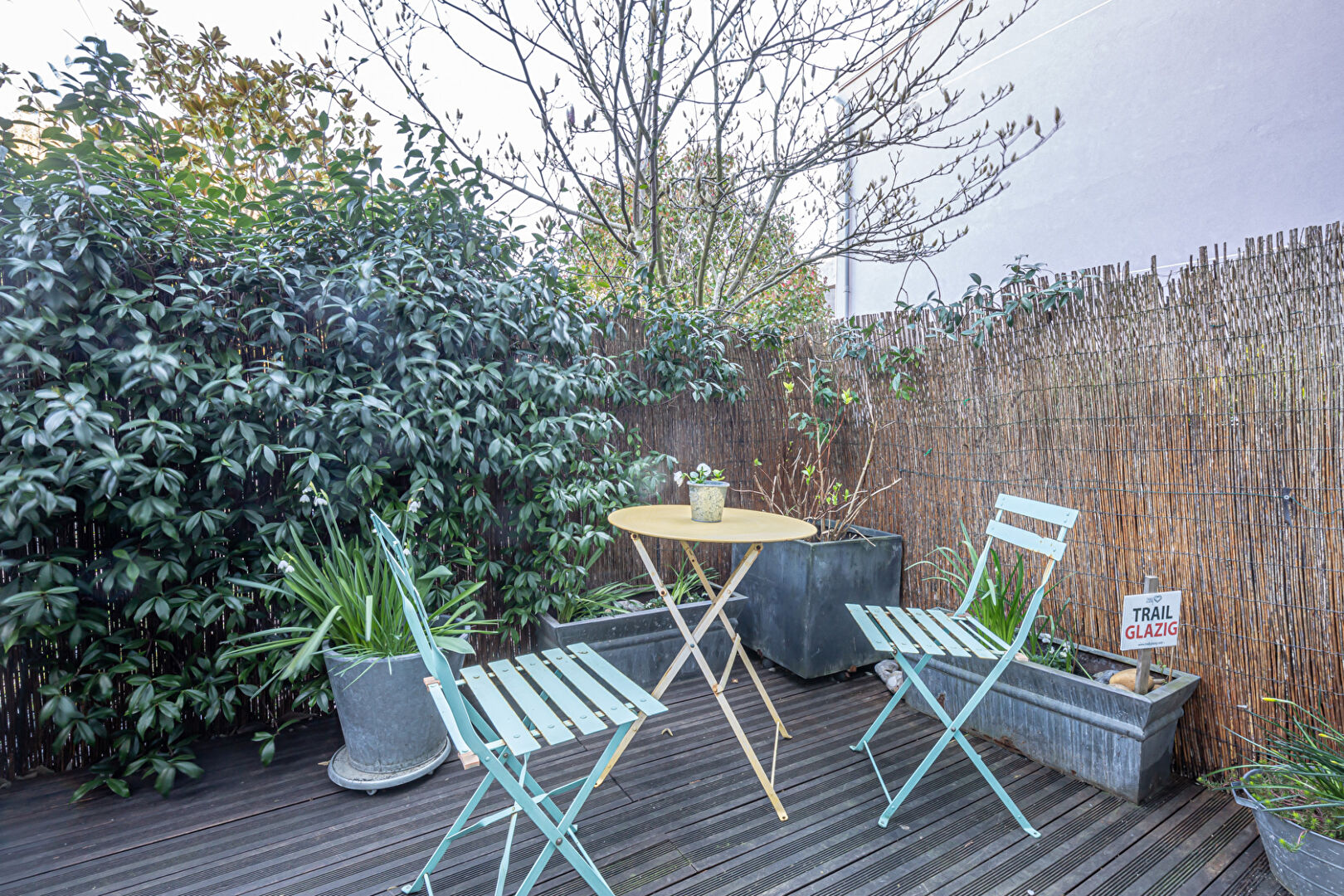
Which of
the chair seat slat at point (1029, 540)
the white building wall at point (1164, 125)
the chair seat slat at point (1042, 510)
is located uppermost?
the white building wall at point (1164, 125)

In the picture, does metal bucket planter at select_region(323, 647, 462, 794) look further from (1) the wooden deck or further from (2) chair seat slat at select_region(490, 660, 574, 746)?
(2) chair seat slat at select_region(490, 660, 574, 746)

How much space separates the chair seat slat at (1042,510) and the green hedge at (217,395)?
1727 mm

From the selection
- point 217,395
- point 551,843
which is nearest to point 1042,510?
point 551,843

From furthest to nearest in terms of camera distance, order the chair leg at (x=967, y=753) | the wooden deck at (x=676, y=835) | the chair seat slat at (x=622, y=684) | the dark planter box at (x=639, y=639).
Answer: the dark planter box at (x=639, y=639), the chair leg at (x=967, y=753), the wooden deck at (x=676, y=835), the chair seat slat at (x=622, y=684)

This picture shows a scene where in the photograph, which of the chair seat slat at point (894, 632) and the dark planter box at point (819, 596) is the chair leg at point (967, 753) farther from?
the dark planter box at point (819, 596)

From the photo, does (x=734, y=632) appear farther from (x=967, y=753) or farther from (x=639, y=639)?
(x=967, y=753)

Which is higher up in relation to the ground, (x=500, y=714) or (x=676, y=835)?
(x=500, y=714)

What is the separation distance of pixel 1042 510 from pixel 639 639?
182cm

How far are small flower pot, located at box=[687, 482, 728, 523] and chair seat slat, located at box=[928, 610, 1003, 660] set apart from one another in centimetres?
96

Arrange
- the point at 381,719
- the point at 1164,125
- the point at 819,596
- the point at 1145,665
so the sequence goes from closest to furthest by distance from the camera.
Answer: the point at 1145,665
the point at 381,719
the point at 819,596
the point at 1164,125

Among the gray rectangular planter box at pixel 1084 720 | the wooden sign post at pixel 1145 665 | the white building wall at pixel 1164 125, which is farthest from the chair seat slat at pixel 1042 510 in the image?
the white building wall at pixel 1164 125

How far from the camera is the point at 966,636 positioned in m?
2.15

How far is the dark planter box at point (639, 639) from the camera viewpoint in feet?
9.09

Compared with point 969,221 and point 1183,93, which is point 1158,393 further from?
point 969,221
